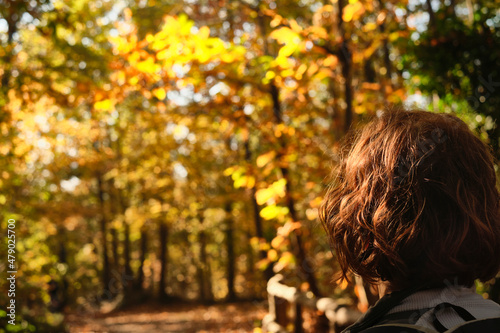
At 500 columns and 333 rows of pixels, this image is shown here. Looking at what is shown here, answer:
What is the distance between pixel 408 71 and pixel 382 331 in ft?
13.2

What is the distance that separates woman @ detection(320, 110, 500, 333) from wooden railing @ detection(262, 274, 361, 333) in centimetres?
171

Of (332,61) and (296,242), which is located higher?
(332,61)

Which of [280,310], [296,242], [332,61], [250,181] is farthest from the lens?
[296,242]

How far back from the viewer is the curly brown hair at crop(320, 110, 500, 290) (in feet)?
3.37

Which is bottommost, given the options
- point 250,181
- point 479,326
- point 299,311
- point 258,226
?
point 299,311

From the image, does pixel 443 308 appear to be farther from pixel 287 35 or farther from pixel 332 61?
pixel 332 61

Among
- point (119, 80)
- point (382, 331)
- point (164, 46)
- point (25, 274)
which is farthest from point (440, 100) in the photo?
point (25, 274)

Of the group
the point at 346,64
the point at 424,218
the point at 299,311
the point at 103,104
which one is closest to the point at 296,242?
the point at 299,311

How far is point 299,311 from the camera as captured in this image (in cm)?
481

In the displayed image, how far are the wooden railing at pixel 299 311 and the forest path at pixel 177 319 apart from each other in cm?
290

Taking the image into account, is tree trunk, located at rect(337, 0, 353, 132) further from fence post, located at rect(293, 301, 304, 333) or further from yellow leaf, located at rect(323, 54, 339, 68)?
fence post, located at rect(293, 301, 304, 333)

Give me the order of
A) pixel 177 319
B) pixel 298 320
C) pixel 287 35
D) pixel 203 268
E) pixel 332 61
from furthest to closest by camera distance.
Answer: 1. pixel 203 268
2. pixel 177 319
3. pixel 298 320
4. pixel 332 61
5. pixel 287 35

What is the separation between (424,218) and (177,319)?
14704mm

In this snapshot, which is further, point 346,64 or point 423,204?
point 346,64
